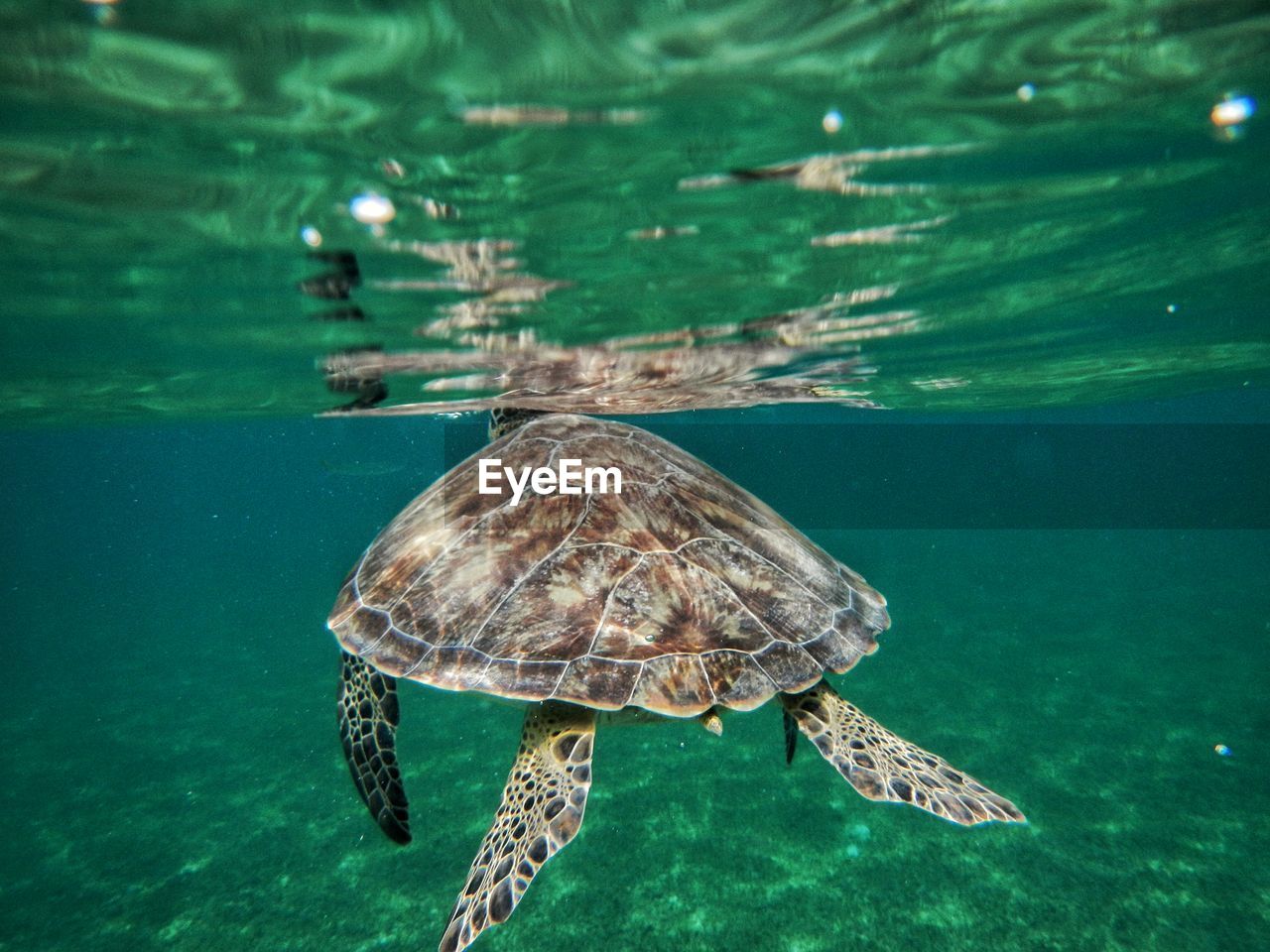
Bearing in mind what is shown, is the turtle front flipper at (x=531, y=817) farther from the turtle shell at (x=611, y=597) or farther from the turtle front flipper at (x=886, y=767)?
the turtle front flipper at (x=886, y=767)

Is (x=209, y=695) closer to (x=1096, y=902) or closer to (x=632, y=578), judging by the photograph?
(x=632, y=578)

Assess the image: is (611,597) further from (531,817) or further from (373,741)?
(373,741)

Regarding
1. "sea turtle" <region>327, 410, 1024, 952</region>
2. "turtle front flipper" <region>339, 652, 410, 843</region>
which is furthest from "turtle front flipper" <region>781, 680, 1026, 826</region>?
"turtle front flipper" <region>339, 652, 410, 843</region>

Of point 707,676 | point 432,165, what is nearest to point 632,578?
point 707,676

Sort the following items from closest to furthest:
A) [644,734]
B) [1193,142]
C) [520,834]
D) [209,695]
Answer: [520,834], [1193,142], [644,734], [209,695]

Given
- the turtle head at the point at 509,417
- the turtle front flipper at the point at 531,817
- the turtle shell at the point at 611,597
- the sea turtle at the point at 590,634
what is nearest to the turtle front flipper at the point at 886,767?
the sea turtle at the point at 590,634

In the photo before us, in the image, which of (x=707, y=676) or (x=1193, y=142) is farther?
(x=1193, y=142)

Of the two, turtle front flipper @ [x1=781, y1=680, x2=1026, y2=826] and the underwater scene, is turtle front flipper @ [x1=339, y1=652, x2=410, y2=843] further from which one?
turtle front flipper @ [x1=781, y1=680, x2=1026, y2=826]
